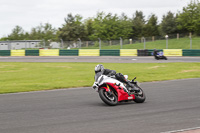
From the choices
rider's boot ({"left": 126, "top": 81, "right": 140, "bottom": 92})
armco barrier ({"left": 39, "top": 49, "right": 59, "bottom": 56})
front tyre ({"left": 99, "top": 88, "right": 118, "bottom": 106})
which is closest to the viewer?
front tyre ({"left": 99, "top": 88, "right": 118, "bottom": 106})

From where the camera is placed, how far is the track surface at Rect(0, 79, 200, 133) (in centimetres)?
610

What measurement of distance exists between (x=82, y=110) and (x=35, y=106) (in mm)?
1510

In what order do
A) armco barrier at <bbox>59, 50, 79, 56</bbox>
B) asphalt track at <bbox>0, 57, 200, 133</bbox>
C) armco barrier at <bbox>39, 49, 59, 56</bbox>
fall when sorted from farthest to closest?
1. armco barrier at <bbox>39, 49, 59, 56</bbox>
2. armco barrier at <bbox>59, 50, 79, 56</bbox>
3. asphalt track at <bbox>0, 57, 200, 133</bbox>

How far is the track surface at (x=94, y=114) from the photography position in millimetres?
6096

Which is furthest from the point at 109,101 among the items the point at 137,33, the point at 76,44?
the point at 137,33

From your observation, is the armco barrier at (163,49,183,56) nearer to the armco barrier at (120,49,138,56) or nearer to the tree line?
the armco barrier at (120,49,138,56)

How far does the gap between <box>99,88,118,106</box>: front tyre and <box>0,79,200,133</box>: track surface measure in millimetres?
175

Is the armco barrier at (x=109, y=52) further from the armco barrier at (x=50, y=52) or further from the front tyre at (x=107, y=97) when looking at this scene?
the front tyre at (x=107, y=97)

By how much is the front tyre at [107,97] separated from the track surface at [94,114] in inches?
6.9

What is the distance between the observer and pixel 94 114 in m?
7.51

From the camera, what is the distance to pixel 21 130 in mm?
5988

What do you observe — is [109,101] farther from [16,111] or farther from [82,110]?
[16,111]

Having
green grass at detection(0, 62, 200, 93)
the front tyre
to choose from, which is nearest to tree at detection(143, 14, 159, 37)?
green grass at detection(0, 62, 200, 93)

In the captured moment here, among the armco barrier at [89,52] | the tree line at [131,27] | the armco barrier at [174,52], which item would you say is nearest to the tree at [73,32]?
the tree line at [131,27]
